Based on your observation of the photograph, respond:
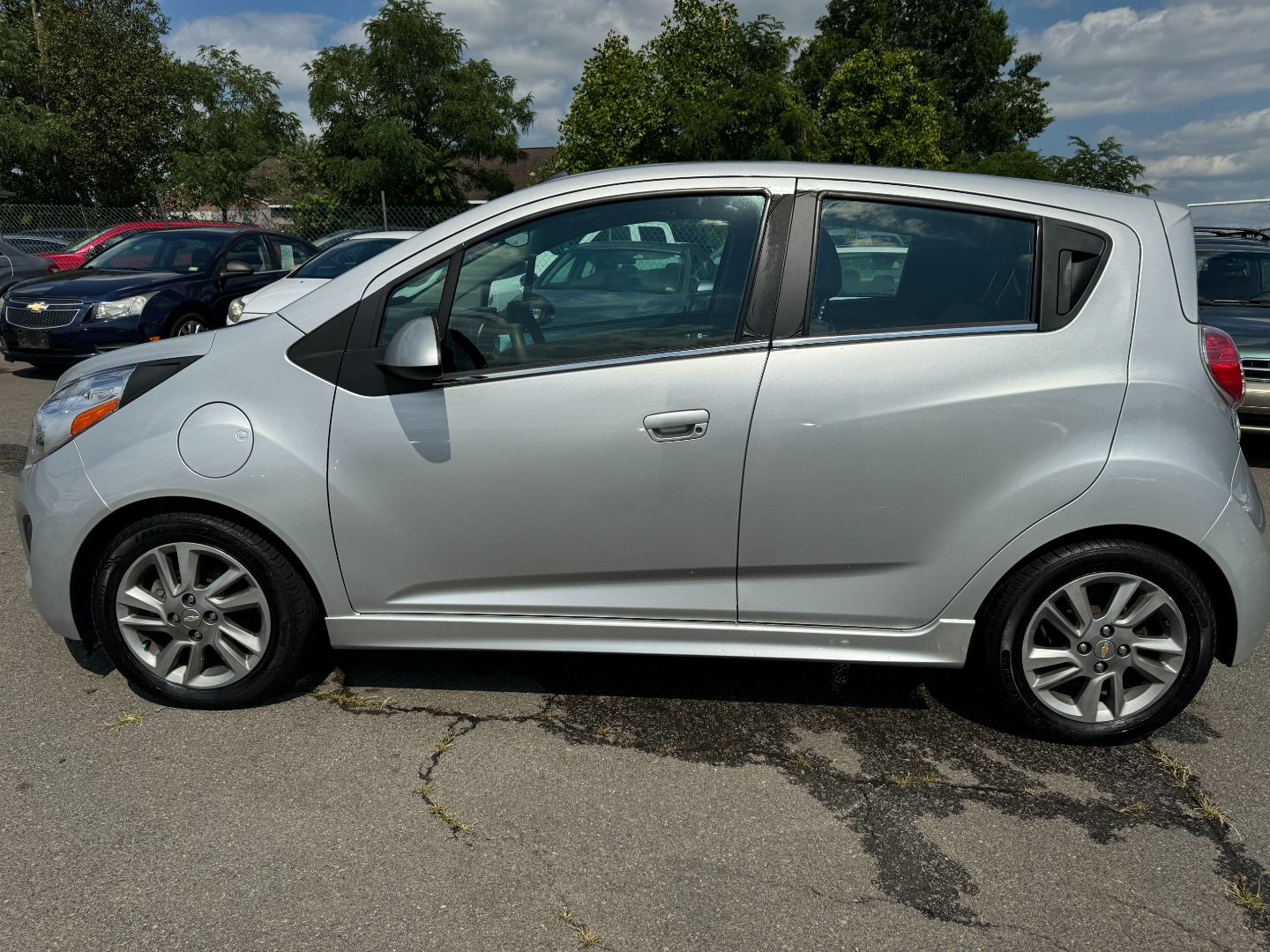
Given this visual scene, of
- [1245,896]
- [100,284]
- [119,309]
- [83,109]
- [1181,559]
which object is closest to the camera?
[1245,896]

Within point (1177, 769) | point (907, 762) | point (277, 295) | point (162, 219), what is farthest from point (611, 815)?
point (162, 219)

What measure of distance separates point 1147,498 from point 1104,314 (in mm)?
558

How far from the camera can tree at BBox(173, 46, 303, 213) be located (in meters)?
26.7

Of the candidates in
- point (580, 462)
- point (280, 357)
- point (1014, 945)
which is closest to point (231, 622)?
point (280, 357)

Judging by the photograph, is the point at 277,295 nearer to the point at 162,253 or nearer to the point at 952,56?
the point at 162,253

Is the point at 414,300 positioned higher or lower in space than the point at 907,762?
higher

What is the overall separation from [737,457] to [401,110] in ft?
85.6

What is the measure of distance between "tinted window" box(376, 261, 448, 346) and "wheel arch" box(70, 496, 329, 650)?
0.72 meters

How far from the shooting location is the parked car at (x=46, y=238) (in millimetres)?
16391

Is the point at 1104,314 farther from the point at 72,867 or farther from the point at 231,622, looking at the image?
the point at 72,867

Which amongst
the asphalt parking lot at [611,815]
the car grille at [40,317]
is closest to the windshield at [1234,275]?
the asphalt parking lot at [611,815]

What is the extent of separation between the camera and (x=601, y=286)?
123 inches

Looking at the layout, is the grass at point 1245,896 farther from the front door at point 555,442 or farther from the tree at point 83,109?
the tree at point 83,109

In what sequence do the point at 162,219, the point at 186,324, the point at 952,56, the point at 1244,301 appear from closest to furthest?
the point at 1244,301, the point at 186,324, the point at 162,219, the point at 952,56
